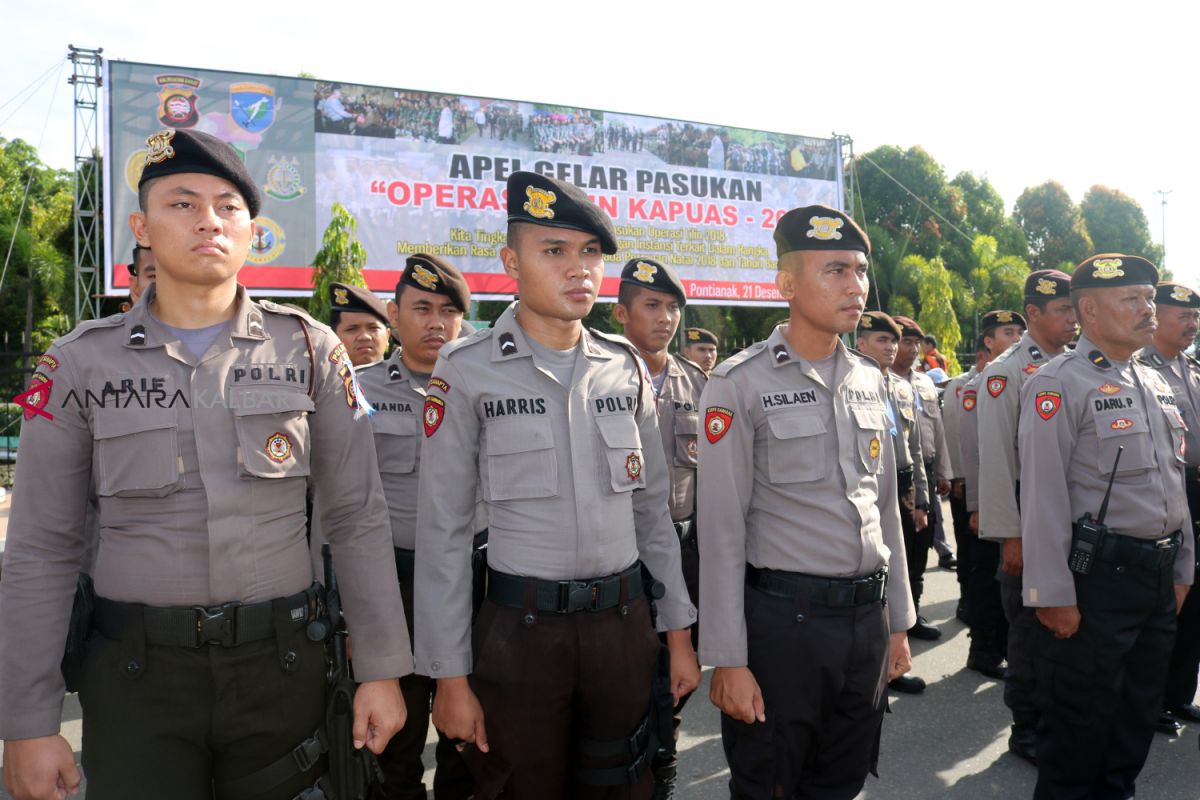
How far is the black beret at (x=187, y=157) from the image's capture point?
1.89m

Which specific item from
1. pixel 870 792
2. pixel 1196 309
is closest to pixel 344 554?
pixel 870 792

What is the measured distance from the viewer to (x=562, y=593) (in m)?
2.19

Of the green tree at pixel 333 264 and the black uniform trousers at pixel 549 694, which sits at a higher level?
the green tree at pixel 333 264

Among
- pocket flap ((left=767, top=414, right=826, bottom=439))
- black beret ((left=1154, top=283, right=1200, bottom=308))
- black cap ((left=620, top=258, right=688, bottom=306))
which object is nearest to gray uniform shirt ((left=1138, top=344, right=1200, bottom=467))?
black beret ((left=1154, top=283, right=1200, bottom=308))

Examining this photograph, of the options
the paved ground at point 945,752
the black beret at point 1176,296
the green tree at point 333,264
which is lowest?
the paved ground at point 945,752

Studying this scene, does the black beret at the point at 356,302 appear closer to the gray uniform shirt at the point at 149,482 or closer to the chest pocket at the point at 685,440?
the chest pocket at the point at 685,440

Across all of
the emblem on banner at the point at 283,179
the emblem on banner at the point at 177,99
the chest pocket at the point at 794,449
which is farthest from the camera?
the emblem on banner at the point at 283,179

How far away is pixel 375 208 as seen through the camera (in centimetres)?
1241

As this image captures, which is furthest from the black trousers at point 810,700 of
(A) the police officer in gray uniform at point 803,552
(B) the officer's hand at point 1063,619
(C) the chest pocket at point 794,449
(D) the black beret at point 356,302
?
(D) the black beret at point 356,302

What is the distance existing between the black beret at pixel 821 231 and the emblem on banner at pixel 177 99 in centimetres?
1091

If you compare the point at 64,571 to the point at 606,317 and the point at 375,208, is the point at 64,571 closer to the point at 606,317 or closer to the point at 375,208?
the point at 375,208

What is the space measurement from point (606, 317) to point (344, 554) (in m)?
19.0

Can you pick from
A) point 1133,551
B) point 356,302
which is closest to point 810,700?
point 1133,551

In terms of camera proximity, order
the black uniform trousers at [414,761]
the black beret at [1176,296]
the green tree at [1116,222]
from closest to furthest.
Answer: the black uniform trousers at [414,761]
the black beret at [1176,296]
the green tree at [1116,222]
